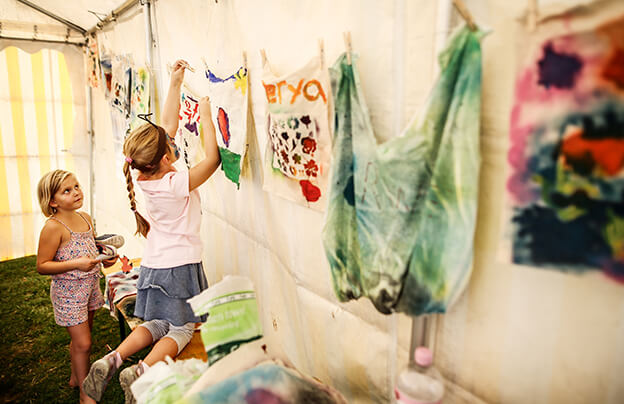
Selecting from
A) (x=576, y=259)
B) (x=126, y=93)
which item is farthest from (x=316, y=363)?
(x=126, y=93)

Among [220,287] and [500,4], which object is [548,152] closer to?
[500,4]

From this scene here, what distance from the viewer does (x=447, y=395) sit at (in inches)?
33.1

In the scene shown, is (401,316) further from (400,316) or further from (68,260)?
(68,260)

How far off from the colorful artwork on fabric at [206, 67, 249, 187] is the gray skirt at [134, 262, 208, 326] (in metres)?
0.46

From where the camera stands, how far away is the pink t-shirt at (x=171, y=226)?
1511mm

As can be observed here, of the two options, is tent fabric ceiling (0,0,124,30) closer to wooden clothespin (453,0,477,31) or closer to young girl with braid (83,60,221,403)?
young girl with braid (83,60,221,403)

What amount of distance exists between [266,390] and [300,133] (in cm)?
66

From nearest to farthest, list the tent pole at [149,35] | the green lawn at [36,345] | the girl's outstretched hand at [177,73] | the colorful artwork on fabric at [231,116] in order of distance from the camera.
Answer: the colorful artwork on fabric at [231,116] → the girl's outstretched hand at [177,73] → the green lawn at [36,345] → the tent pole at [149,35]

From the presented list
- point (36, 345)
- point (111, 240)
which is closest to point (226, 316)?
point (111, 240)

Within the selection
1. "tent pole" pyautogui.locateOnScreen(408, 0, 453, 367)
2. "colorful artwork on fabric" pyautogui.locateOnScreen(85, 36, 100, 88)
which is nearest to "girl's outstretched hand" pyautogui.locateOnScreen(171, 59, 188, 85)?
"tent pole" pyautogui.locateOnScreen(408, 0, 453, 367)

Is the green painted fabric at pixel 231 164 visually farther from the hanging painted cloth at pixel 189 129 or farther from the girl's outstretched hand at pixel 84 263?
the girl's outstretched hand at pixel 84 263

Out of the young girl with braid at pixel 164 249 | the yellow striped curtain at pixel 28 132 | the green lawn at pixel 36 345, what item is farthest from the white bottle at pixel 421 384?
the yellow striped curtain at pixel 28 132

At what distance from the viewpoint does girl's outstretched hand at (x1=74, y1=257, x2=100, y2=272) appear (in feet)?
5.74

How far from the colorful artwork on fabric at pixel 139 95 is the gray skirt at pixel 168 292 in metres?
1.15
